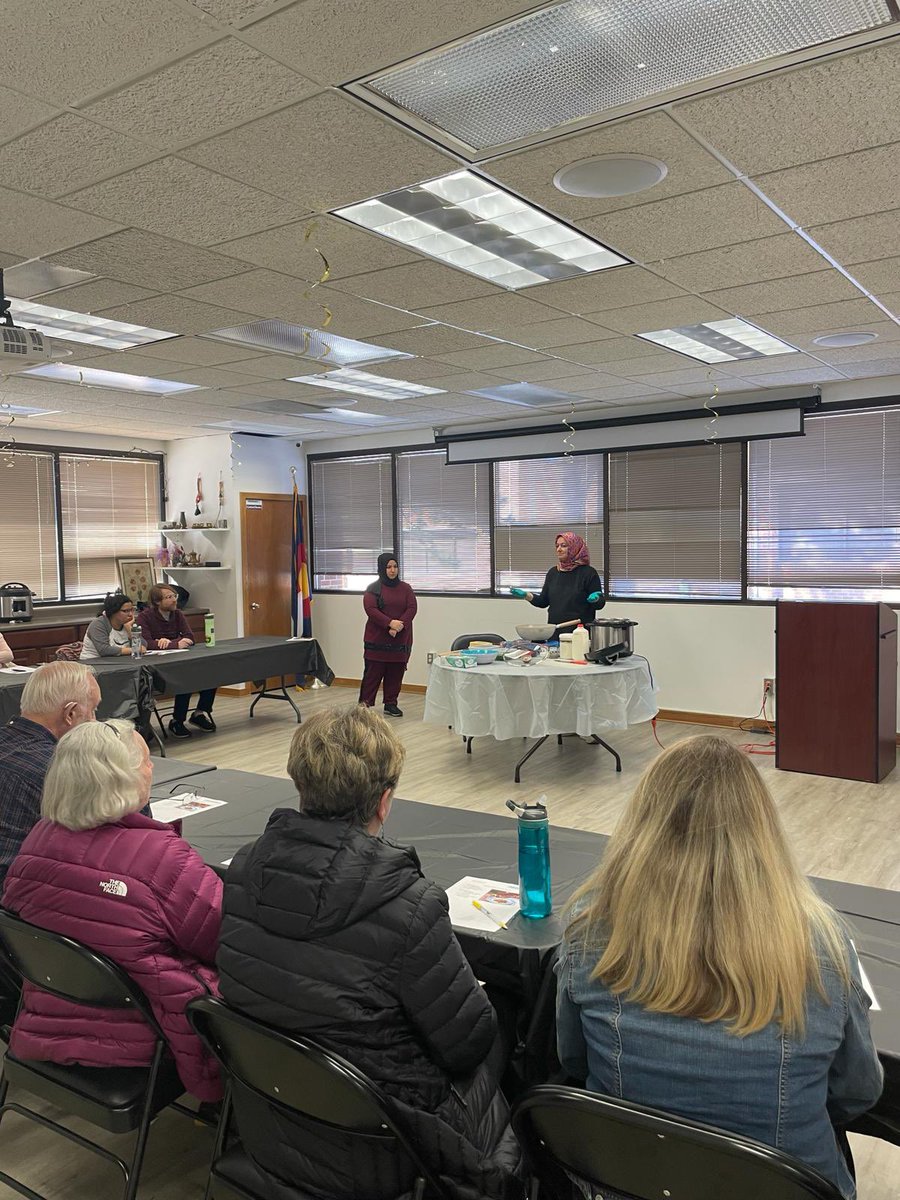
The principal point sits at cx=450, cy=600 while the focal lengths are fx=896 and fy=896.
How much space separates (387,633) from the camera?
766 centimetres

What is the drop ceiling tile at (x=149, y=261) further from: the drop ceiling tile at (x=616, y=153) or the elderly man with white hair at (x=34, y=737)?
the elderly man with white hair at (x=34, y=737)

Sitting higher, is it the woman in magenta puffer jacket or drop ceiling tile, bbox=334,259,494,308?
drop ceiling tile, bbox=334,259,494,308

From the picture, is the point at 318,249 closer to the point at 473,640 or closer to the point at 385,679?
the point at 473,640

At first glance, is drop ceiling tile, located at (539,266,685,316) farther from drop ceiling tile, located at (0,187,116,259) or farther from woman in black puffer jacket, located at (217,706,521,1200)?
woman in black puffer jacket, located at (217,706,521,1200)

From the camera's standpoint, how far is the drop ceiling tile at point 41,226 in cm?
291

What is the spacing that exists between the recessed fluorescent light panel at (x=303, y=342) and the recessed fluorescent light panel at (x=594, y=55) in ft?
7.99

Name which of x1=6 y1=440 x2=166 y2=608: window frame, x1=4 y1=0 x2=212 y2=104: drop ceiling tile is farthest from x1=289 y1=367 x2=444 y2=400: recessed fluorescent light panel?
x1=4 y1=0 x2=212 y2=104: drop ceiling tile

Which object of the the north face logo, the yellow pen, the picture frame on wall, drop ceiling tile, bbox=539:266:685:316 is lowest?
the yellow pen

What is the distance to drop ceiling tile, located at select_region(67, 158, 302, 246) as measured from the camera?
2693 mm

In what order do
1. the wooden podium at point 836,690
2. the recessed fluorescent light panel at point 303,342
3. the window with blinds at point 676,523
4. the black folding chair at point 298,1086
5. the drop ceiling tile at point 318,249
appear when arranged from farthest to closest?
the window with blinds at point 676,523 → the wooden podium at point 836,690 → the recessed fluorescent light panel at point 303,342 → the drop ceiling tile at point 318,249 → the black folding chair at point 298,1086

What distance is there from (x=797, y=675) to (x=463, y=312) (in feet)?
10.5

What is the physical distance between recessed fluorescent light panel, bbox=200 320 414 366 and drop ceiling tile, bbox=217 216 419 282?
100cm

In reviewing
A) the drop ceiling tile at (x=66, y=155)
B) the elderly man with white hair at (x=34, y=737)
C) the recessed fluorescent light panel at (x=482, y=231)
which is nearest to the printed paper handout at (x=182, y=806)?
the elderly man with white hair at (x=34, y=737)

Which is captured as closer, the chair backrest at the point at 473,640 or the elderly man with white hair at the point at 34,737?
the elderly man with white hair at the point at 34,737
